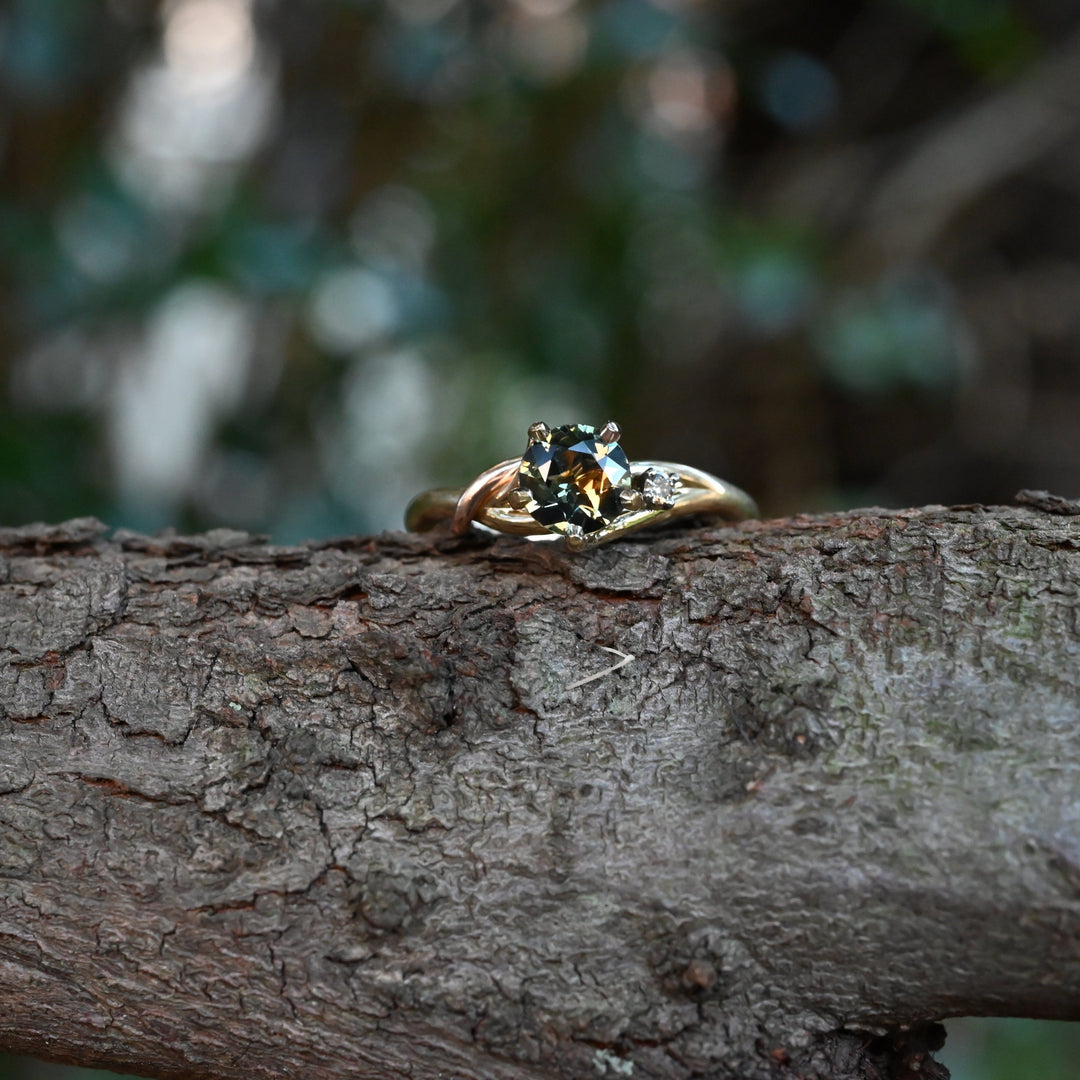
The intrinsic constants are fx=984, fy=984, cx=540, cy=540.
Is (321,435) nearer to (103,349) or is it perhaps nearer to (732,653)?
(103,349)

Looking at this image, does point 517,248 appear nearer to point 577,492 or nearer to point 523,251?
point 523,251

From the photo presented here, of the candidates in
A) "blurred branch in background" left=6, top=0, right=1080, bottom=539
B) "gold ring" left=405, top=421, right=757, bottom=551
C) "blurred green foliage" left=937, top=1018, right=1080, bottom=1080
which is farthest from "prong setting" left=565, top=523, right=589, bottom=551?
"blurred green foliage" left=937, top=1018, right=1080, bottom=1080

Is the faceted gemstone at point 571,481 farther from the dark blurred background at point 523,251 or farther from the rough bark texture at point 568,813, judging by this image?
the dark blurred background at point 523,251

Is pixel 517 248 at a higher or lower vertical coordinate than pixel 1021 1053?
higher

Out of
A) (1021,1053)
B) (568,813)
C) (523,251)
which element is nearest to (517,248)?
(523,251)

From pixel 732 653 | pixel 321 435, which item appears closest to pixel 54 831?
pixel 732 653

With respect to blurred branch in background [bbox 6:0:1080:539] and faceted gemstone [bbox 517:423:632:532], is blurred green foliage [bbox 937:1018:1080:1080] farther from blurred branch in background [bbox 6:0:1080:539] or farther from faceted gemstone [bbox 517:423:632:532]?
faceted gemstone [bbox 517:423:632:532]
